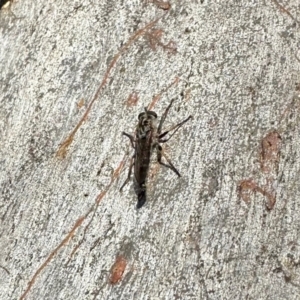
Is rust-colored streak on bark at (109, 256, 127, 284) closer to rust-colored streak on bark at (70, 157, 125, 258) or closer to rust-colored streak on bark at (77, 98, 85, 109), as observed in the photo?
rust-colored streak on bark at (70, 157, 125, 258)

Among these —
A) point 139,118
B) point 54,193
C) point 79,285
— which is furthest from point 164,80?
point 79,285

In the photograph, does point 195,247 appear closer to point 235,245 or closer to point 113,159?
point 235,245

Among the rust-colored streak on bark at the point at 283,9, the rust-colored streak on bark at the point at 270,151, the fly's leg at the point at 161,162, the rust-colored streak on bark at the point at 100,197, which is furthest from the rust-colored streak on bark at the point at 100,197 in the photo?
the rust-colored streak on bark at the point at 283,9

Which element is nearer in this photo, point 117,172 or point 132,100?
point 117,172

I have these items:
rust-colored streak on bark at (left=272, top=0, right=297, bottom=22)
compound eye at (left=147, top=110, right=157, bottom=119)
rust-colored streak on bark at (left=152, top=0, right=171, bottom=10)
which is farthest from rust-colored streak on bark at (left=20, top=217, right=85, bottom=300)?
rust-colored streak on bark at (left=272, top=0, right=297, bottom=22)

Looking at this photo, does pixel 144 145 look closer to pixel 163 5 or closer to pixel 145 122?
pixel 145 122

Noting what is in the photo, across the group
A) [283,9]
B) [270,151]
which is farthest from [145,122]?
[283,9]
